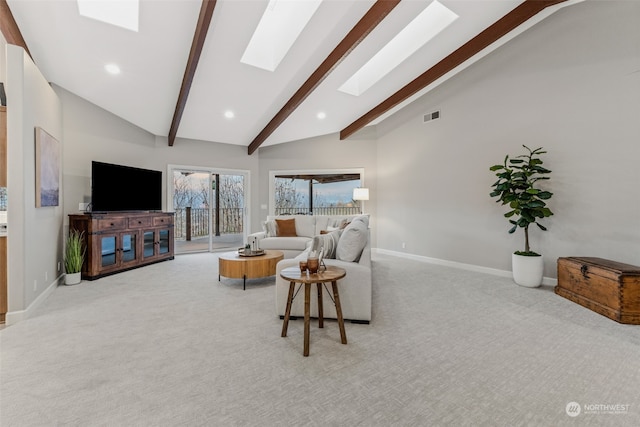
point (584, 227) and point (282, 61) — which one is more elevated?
point (282, 61)

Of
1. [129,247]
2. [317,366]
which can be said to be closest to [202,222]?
[129,247]

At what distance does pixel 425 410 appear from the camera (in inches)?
60.2

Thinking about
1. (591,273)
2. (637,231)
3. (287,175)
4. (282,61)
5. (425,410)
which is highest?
(282,61)

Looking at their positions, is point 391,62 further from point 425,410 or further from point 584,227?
point 425,410

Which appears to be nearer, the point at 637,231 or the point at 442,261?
the point at 637,231

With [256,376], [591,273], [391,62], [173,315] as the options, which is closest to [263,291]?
[173,315]

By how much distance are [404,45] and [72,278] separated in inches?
243

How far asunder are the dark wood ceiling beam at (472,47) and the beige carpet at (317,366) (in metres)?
3.75

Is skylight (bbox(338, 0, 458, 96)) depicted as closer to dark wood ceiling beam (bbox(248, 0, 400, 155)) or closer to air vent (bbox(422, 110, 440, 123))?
dark wood ceiling beam (bbox(248, 0, 400, 155))

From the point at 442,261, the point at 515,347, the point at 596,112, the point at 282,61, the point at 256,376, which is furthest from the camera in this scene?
the point at 442,261

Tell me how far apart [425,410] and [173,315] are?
8.20 feet

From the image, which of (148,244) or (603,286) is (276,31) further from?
(603,286)

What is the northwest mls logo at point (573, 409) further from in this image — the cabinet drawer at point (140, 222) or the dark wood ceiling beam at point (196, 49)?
the cabinet drawer at point (140, 222)

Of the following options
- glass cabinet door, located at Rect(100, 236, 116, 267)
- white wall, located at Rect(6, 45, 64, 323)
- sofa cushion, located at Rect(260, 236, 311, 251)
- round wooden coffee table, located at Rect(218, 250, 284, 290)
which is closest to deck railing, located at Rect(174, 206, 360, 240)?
sofa cushion, located at Rect(260, 236, 311, 251)
